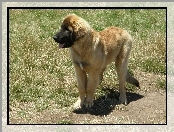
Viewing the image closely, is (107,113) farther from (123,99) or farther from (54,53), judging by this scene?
(54,53)

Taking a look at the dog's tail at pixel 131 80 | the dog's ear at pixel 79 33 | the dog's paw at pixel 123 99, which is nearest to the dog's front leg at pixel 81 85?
the dog's ear at pixel 79 33

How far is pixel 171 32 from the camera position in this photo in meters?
12.9

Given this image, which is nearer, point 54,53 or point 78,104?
point 78,104

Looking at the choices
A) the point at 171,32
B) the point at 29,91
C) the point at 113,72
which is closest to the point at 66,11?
the point at 171,32

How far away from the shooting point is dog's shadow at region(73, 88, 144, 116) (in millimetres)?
8782

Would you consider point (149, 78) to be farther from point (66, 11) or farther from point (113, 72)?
point (66, 11)

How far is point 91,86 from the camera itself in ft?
28.4

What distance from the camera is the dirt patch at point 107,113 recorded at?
8406mm

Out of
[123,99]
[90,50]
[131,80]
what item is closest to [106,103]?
[123,99]

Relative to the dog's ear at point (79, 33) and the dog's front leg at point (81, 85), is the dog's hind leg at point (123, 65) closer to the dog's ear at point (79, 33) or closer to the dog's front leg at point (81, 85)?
the dog's front leg at point (81, 85)

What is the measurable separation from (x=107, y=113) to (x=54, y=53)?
3266mm

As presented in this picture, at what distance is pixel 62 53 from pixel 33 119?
3.46 m

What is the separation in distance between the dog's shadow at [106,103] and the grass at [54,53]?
215mm

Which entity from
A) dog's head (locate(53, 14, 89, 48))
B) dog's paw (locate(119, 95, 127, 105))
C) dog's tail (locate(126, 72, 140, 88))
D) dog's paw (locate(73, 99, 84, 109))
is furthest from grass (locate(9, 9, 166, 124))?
dog's head (locate(53, 14, 89, 48))
